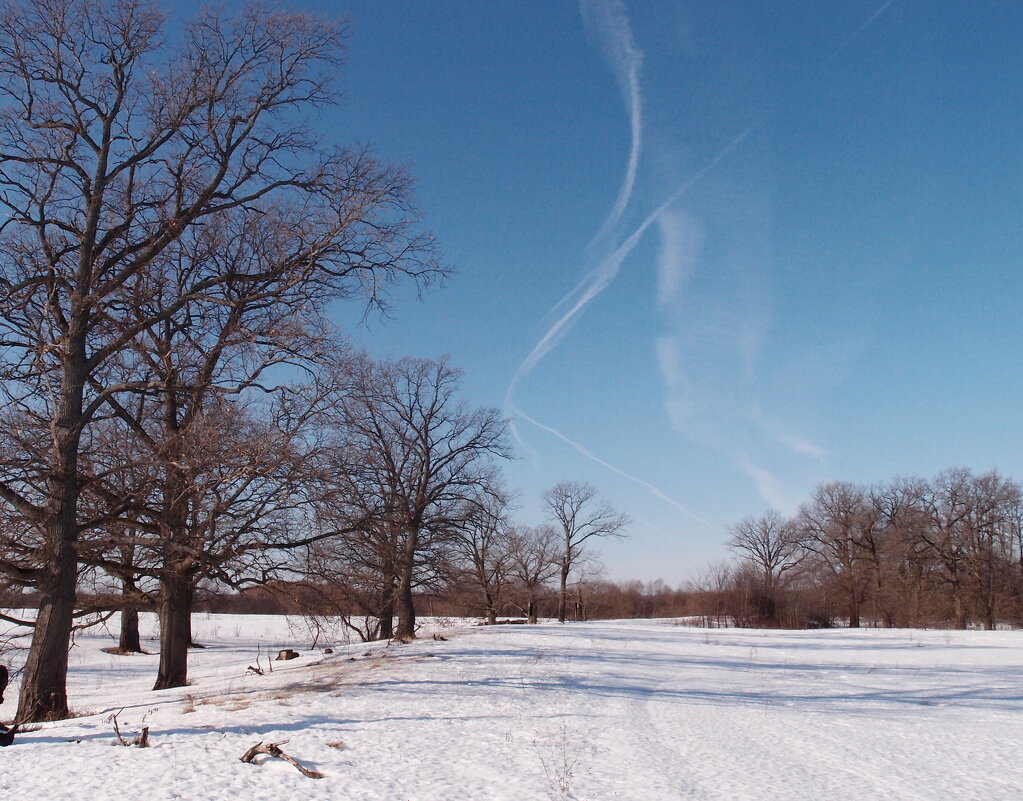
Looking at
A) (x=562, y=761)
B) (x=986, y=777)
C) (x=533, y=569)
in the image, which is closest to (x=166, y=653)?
(x=562, y=761)

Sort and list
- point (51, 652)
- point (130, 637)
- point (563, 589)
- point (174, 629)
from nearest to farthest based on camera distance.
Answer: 1. point (51, 652)
2. point (174, 629)
3. point (130, 637)
4. point (563, 589)

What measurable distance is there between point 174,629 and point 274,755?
9527 millimetres

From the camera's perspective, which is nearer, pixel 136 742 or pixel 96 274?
pixel 136 742

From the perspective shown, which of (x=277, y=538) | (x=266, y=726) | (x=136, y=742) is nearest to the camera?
(x=136, y=742)

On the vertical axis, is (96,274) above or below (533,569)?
above

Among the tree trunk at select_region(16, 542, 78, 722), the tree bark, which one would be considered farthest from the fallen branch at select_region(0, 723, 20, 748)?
the tree bark

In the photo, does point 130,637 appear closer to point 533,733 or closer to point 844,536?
point 533,733

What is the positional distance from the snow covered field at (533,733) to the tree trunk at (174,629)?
64 centimetres

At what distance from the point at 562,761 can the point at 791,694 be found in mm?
9321

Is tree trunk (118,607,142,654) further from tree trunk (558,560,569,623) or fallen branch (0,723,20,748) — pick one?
tree trunk (558,560,569,623)

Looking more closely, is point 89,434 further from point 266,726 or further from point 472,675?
point 472,675

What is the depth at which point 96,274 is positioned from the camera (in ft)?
39.2

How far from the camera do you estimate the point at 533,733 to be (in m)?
9.67

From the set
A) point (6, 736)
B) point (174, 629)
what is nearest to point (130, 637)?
→ point (174, 629)
